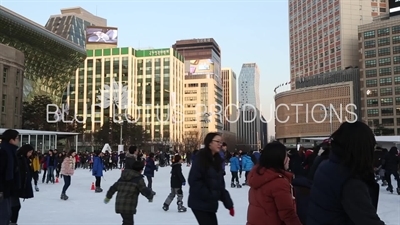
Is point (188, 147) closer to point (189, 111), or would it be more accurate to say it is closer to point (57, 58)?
point (57, 58)

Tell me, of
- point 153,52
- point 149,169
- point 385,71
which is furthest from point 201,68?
point 149,169

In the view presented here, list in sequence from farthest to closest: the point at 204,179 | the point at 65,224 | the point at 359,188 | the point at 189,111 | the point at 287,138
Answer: the point at 189,111 → the point at 287,138 → the point at 65,224 → the point at 204,179 → the point at 359,188

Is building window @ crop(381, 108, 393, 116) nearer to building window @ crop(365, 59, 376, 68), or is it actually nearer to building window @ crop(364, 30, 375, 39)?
building window @ crop(365, 59, 376, 68)

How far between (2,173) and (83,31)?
142 m

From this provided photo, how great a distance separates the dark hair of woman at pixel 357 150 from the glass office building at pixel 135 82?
116895mm

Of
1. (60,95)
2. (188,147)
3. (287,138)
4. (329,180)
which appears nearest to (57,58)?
(60,95)

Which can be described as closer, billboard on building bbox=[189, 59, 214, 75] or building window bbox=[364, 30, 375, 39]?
building window bbox=[364, 30, 375, 39]

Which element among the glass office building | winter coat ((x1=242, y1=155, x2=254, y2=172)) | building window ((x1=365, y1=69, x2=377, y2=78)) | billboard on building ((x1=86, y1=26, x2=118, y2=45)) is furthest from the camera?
billboard on building ((x1=86, y1=26, x2=118, y2=45))

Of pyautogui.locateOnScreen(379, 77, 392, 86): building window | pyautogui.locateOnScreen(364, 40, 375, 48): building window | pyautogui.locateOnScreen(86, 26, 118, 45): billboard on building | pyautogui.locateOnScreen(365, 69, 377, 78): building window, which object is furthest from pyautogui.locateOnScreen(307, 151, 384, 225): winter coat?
pyautogui.locateOnScreen(86, 26, 118, 45): billboard on building

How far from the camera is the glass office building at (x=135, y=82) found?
4710 inches

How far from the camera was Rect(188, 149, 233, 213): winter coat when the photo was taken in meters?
4.50

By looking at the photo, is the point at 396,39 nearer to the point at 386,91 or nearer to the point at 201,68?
the point at 386,91

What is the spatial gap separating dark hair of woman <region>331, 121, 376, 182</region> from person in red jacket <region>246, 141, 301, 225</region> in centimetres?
74

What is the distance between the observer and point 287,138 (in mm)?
108062
